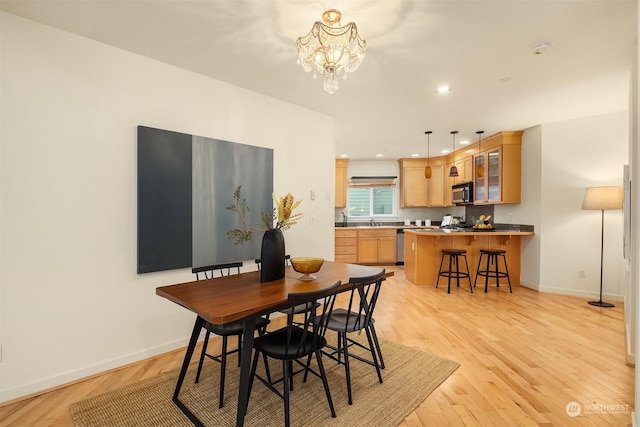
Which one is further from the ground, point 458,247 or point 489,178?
point 489,178

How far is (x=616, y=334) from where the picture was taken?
9.91 ft

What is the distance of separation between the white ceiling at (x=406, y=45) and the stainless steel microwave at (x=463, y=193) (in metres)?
2.20

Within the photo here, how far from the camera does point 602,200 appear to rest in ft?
12.7

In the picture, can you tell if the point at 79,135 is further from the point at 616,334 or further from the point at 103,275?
the point at 616,334

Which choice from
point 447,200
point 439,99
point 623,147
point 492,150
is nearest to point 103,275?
point 439,99

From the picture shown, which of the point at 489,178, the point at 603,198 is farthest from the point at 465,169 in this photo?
the point at 603,198

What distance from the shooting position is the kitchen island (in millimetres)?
5000

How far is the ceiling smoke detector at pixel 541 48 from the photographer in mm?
2329

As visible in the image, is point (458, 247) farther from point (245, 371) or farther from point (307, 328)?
point (245, 371)

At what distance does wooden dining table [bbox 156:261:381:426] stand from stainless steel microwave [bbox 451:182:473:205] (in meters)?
4.41

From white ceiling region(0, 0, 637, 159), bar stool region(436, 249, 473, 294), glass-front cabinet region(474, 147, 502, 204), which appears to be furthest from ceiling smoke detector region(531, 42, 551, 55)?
bar stool region(436, 249, 473, 294)

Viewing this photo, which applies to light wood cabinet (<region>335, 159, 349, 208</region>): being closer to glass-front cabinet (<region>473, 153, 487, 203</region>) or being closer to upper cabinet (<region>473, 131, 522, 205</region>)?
glass-front cabinet (<region>473, 153, 487, 203</region>)

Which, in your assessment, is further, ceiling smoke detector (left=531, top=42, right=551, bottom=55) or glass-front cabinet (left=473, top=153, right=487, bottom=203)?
glass-front cabinet (left=473, top=153, right=487, bottom=203)

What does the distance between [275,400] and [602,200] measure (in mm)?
4489
